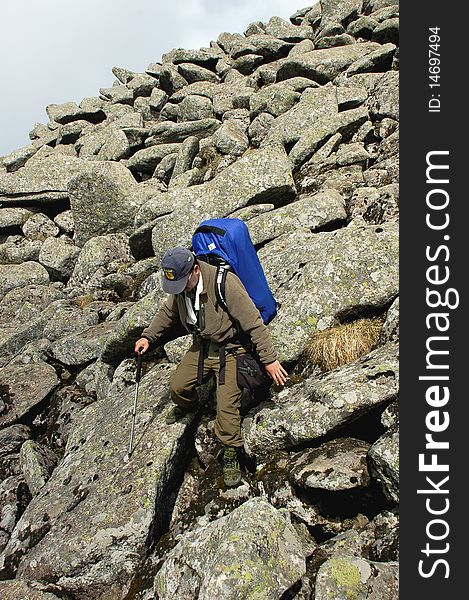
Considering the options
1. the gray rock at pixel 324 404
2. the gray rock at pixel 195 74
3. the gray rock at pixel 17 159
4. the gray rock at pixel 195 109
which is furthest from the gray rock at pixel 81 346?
the gray rock at pixel 195 74

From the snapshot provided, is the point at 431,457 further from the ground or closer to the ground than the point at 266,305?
closer to the ground

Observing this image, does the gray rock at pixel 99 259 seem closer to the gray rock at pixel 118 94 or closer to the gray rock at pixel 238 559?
the gray rock at pixel 238 559

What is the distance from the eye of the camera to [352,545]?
7.19 m

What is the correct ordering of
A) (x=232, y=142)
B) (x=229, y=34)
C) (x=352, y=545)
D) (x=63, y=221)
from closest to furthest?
1. (x=352, y=545)
2. (x=232, y=142)
3. (x=63, y=221)
4. (x=229, y=34)

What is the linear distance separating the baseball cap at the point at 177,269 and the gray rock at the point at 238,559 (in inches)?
151

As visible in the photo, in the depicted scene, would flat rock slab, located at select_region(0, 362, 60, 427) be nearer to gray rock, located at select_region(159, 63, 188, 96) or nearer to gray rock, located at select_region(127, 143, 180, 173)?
gray rock, located at select_region(127, 143, 180, 173)

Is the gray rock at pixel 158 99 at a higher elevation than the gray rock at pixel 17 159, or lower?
higher

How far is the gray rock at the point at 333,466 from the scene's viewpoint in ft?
25.4

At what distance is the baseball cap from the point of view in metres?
8.43

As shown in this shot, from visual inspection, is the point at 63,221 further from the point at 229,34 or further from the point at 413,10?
the point at 229,34

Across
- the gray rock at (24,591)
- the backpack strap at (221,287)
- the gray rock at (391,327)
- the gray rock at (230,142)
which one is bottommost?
the gray rock at (24,591)

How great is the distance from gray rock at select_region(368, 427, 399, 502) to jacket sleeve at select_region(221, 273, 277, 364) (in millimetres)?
2454

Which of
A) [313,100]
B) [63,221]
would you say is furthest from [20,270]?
[313,100]

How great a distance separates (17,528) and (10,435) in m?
4.45
